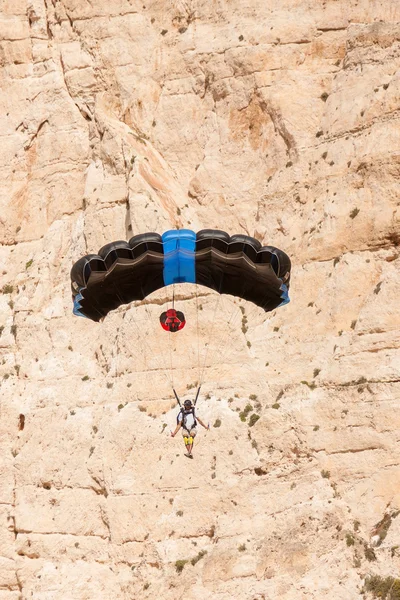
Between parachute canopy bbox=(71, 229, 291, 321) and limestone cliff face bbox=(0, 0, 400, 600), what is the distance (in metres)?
5.44

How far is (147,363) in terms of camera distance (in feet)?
137

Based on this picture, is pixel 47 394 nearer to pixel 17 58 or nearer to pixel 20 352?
pixel 20 352

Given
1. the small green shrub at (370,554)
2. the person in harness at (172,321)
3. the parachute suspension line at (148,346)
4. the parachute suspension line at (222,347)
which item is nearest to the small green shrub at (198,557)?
the small green shrub at (370,554)

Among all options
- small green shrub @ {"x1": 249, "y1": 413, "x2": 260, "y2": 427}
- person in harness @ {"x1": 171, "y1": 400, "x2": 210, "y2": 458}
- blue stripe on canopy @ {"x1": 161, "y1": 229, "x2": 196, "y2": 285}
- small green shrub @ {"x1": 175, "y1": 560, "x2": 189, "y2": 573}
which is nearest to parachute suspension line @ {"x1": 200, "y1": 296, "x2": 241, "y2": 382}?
small green shrub @ {"x1": 249, "y1": 413, "x2": 260, "y2": 427}

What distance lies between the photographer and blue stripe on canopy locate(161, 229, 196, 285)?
3384cm

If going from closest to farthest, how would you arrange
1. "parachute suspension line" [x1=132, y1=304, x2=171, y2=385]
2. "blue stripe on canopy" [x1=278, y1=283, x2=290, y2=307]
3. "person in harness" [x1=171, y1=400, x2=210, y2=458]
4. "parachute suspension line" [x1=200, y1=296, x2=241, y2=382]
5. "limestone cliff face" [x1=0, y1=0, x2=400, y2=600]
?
"blue stripe on canopy" [x1=278, y1=283, x2=290, y2=307], "person in harness" [x1=171, y1=400, x2=210, y2=458], "limestone cliff face" [x1=0, y1=0, x2=400, y2=600], "parachute suspension line" [x1=200, y1=296, x2=241, y2=382], "parachute suspension line" [x1=132, y1=304, x2=171, y2=385]

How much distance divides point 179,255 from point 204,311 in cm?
797

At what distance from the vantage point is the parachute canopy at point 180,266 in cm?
3388

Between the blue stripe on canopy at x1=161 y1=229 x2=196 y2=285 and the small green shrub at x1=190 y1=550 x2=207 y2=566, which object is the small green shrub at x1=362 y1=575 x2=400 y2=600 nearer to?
the small green shrub at x1=190 y1=550 x2=207 y2=566

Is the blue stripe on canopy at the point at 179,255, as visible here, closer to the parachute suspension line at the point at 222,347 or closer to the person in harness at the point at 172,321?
the person in harness at the point at 172,321

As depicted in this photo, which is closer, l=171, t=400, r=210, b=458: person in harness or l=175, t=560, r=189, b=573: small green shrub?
l=171, t=400, r=210, b=458: person in harness

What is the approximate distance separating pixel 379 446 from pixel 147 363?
806 cm

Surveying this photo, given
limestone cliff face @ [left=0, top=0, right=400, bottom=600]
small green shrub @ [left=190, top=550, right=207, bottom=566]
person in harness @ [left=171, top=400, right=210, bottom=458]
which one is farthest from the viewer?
small green shrub @ [left=190, top=550, right=207, bottom=566]

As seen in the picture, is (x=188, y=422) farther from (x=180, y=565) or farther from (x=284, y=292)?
(x=180, y=565)
